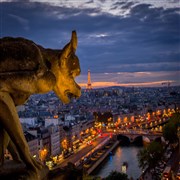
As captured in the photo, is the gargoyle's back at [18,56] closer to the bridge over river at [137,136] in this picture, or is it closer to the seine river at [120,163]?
the seine river at [120,163]

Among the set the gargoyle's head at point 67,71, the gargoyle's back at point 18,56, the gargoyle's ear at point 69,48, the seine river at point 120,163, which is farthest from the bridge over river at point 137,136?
the gargoyle's back at point 18,56

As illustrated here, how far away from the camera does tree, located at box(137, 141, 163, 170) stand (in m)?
16.6

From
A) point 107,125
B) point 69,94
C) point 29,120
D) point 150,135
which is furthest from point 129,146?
point 69,94

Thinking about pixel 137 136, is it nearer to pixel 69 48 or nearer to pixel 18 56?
pixel 69 48

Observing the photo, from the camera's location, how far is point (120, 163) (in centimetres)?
2069

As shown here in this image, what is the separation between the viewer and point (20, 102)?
6.79ft

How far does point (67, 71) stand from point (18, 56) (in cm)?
31

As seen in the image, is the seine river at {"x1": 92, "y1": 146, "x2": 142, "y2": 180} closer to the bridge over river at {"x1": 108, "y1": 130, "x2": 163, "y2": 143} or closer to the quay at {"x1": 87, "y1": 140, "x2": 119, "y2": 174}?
the quay at {"x1": 87, "y1": 140, "x2": 119, "y2": 174}

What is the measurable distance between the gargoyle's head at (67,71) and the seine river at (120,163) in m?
15.4

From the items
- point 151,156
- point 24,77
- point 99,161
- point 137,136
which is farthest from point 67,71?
point 137,136

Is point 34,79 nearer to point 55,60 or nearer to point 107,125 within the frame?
point 55,60

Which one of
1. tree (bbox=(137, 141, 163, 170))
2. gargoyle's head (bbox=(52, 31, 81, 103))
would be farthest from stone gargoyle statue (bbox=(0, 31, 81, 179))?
tree (bbox=(137, 141, 163, 170))

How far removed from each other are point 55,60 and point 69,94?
0.24 metres

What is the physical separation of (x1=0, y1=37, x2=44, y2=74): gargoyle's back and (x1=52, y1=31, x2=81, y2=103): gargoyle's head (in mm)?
132
